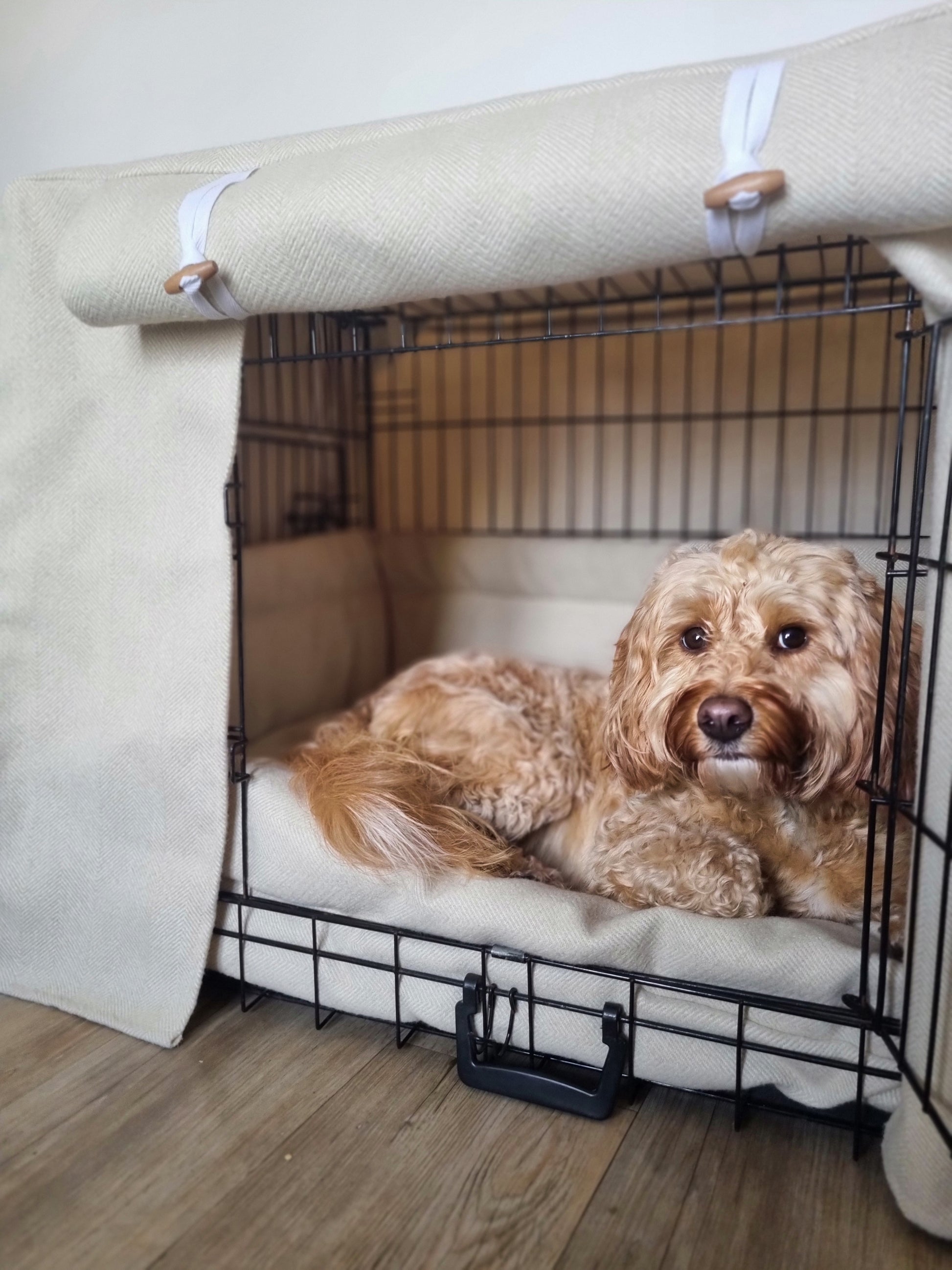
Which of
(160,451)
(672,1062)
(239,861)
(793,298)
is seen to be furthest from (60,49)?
(672,1062)

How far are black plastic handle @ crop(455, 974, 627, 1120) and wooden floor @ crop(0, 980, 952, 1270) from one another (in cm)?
2

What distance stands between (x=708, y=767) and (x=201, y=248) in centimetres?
109

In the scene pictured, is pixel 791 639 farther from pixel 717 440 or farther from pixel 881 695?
pixel 717 440

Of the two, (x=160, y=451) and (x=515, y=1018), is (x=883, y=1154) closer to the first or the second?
(x=515, y=1018)

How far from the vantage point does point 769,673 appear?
4.48ft

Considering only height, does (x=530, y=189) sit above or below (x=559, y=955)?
above

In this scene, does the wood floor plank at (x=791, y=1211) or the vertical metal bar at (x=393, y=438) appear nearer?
the wood floor plank at (x=791, y=1211)

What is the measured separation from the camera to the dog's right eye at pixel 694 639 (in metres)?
1.46

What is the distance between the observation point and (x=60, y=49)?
224 centimetres

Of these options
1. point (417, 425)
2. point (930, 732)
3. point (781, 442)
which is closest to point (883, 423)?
point (781, 442)

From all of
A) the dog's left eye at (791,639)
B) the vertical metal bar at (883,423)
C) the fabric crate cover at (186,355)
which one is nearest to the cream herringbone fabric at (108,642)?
the fabric crate cover at (186,355)

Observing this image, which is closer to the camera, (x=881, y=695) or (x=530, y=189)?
(x=530, y=189)

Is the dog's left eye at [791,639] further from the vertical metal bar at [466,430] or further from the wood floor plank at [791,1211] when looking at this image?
the vertical metal bar at [466,430]

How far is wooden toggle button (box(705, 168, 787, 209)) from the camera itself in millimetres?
1015
